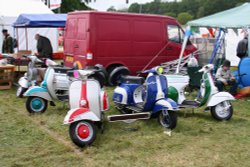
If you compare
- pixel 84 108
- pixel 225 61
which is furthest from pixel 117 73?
pixel 84 108

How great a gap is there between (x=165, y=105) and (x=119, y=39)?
4.81 m

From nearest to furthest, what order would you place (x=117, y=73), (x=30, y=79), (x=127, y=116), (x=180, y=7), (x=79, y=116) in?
(x=79, y=116) → (x=127, y=116) → (x=30, y=79) → (x=117, y=73) → (x=180, y=7)

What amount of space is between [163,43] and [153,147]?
6.46 metres

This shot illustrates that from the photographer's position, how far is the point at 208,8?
60.5 feet

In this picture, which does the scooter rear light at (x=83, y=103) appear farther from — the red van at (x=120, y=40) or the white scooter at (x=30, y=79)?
the red van at (x=120, y=40)

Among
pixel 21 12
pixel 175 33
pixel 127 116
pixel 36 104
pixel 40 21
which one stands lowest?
pixel 36 104

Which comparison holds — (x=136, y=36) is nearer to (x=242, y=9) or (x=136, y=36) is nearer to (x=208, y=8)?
(x=242, y=9)

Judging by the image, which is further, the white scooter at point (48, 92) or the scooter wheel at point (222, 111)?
the white scooter at point (48, 92)

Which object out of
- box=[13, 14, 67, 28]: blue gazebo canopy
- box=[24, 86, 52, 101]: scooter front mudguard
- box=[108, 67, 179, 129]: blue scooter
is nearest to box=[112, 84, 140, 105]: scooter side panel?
box=[108, 67, 179, 129]: blue scooter

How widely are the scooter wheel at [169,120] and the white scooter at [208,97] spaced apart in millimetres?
781

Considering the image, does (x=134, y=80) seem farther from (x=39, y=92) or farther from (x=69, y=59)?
(x=69, y=59)

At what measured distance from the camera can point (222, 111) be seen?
21.5 feet

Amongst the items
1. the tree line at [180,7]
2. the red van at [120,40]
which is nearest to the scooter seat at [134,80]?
the red van at [120,40]

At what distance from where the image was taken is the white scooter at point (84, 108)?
4945mm
